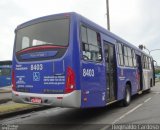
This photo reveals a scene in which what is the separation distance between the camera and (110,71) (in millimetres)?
11539

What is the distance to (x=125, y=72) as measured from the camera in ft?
44.3

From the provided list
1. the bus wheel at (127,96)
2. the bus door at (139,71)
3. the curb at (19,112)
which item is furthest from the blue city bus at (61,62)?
the bus door at (139,71)

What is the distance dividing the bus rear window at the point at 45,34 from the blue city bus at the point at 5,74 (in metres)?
22.6

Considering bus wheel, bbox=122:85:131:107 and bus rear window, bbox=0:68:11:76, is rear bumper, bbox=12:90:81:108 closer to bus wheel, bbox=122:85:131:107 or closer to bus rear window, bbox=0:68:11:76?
bus wheel, bbox=122:85:131:107

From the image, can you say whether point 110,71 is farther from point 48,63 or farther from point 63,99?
point 63,99

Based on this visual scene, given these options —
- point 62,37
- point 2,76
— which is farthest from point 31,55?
point 2,76

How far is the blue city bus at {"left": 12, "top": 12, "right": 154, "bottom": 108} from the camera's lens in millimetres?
8570

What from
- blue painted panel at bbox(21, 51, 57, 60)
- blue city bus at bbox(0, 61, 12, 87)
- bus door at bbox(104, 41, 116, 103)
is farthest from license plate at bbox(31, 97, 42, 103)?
blue city bus at bbox(0, 61, 12, 87)

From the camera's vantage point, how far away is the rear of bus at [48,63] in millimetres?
8516

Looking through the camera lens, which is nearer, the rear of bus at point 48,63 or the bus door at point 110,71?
the rear of bus at point 48,63

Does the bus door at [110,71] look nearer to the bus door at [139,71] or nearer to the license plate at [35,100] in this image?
the license plate at [35,100]

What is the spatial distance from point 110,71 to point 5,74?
890 inches

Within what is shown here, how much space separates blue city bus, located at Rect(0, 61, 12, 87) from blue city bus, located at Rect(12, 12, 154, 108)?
73.4 ft

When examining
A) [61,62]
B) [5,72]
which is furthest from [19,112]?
[5,72]
